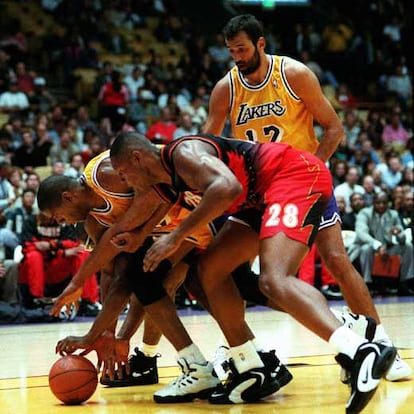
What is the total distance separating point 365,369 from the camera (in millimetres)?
4926

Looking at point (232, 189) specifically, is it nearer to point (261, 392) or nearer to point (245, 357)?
point (245, 357)

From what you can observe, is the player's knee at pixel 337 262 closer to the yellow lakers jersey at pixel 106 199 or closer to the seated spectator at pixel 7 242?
the yellow lakers jersey at pixel 106 199

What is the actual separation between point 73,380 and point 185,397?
71 cm

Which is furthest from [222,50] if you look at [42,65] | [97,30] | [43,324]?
[43,324]

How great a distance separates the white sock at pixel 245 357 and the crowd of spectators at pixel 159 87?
630 centimetres

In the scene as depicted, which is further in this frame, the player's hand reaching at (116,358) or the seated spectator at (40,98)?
the seated spectator at (40,98)

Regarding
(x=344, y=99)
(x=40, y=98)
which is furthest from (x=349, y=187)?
(x=344, y=99)

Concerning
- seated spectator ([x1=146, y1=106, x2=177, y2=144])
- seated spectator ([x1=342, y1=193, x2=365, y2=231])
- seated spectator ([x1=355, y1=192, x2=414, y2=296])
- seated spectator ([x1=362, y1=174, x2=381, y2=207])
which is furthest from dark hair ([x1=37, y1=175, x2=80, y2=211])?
seated spectator ([x1=146, y1=106, x2=177, y2=144])

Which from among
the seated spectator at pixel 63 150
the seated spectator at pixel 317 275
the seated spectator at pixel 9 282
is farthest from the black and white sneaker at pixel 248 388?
the seated spectator at pixel 63 150

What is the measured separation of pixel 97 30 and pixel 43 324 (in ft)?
36.5

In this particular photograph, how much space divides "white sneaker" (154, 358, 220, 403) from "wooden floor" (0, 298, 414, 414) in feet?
0.38

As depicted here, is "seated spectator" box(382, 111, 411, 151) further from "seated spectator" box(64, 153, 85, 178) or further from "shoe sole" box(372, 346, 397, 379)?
"shoe sole" box(372, 346, 397, 379)

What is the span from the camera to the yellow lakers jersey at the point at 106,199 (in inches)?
241

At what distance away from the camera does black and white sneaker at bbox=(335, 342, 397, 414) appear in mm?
4871
